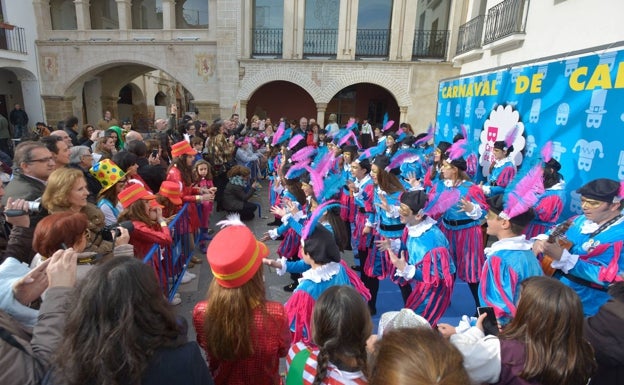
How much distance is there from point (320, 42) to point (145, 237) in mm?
13868

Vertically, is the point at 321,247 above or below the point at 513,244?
below

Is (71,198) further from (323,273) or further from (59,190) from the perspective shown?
(323,273)

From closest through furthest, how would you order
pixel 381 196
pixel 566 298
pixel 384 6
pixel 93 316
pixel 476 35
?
pixel 93 316, pixel 566 298, pixel 381 196, pixel 476 35, pixel 384 6

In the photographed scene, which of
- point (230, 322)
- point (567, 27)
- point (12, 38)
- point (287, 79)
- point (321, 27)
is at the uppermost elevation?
point (321, 27)

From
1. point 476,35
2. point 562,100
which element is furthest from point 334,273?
point 476,35

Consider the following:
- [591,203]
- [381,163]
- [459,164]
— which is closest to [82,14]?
[381,163]

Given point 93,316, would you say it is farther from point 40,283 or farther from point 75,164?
point 75,164

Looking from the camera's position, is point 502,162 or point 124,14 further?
point 124,14

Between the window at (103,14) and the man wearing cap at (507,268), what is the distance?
22635mm

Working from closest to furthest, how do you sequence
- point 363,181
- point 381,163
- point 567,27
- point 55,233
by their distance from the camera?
point 55,233
point 381,163
point 363,181
point 567,27

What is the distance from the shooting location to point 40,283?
1.83 metres

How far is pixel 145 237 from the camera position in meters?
3.37

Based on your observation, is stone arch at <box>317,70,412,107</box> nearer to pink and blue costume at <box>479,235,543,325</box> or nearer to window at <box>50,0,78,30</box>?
pink and blue costume at <box>479,235,543,325</box>

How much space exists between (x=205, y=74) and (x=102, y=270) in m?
15.5
